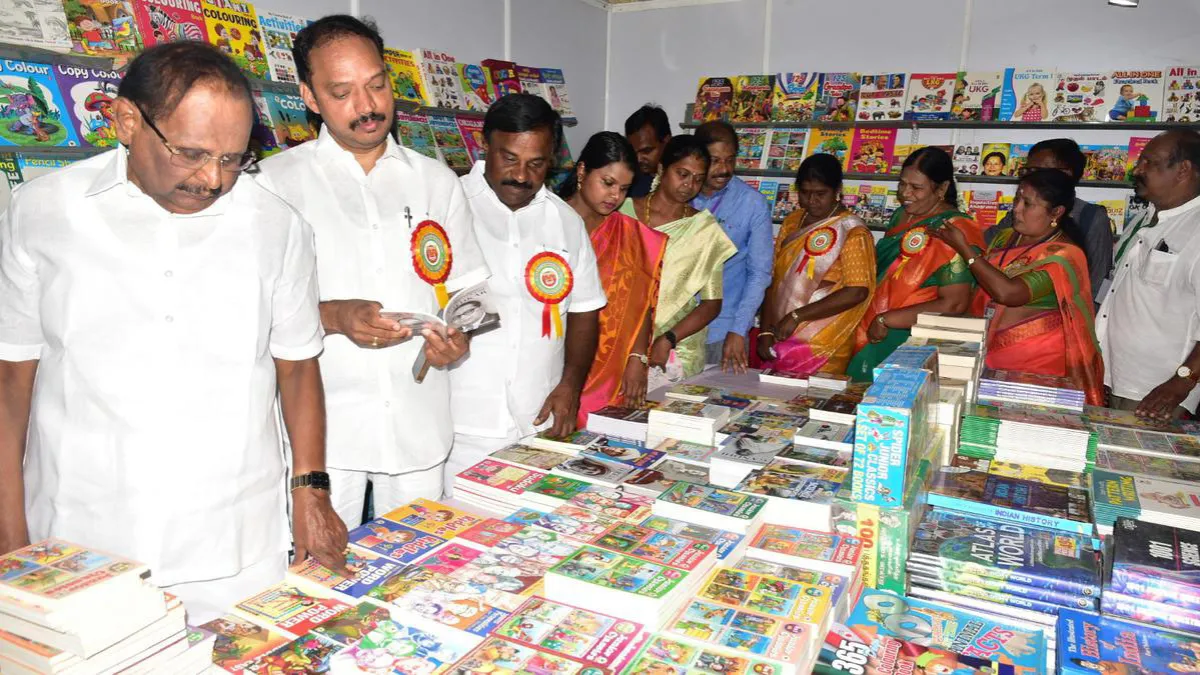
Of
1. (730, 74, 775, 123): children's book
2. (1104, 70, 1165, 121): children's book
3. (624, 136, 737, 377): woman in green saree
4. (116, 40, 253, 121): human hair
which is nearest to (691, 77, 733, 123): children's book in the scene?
(730, 74, 775, 123): children's book

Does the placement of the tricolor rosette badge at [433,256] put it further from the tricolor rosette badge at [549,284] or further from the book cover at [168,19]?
the book cover at [168,19]

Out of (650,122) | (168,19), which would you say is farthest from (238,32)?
(650,122)

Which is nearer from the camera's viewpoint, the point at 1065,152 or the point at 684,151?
the point at 684,151

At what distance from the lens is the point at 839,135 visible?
605 cm

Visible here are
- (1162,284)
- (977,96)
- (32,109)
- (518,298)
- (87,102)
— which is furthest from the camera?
(977,96)

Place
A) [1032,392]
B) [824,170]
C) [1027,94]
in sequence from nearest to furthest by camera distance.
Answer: [1032,392]
[824,170]
[1027,94]

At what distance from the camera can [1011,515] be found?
1771 mm

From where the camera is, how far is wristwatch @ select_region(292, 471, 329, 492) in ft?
5.16

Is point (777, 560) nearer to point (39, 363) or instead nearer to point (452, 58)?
point (39, 363)

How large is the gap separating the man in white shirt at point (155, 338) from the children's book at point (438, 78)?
3676mm

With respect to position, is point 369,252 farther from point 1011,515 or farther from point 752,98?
point 752,98

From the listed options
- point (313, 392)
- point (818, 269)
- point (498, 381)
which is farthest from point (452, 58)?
point (313, 392)

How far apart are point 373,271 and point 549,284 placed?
0.63 meters

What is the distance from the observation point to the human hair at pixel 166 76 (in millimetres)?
1264
